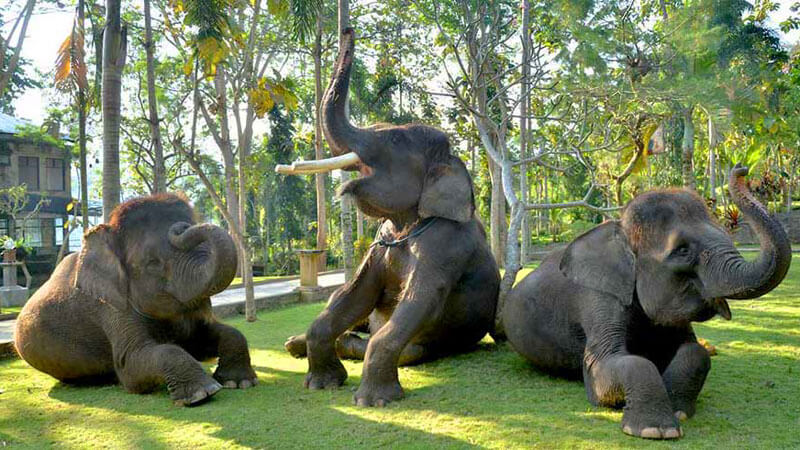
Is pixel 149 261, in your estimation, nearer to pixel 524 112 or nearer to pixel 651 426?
pixel 651 426

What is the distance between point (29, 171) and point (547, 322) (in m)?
28.6

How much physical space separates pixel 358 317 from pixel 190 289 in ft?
4.95

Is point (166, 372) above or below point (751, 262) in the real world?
below

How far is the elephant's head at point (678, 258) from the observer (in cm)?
382

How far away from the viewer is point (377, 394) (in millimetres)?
4926

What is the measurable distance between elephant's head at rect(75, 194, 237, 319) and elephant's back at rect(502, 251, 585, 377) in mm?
2328

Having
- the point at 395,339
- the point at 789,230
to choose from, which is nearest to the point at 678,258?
the point at 395,339

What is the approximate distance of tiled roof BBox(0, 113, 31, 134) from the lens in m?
26.3

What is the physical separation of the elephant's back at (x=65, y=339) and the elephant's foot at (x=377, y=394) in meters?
2.28

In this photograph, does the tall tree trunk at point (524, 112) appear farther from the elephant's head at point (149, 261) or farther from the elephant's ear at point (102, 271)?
the elephant's ear at point (102, 271)

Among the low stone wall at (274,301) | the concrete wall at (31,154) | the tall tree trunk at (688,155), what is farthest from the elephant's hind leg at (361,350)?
the concrete wall at (31,154)

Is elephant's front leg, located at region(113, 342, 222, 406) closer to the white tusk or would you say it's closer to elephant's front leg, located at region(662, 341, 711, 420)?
the white tusk

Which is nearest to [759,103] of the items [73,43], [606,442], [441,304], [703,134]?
[441,304]

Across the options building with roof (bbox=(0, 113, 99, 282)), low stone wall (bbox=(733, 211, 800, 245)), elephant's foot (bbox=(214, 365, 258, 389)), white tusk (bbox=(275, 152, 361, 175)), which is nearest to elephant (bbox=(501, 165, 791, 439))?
white tusk (bbox=(275, 152, 361, 175))
